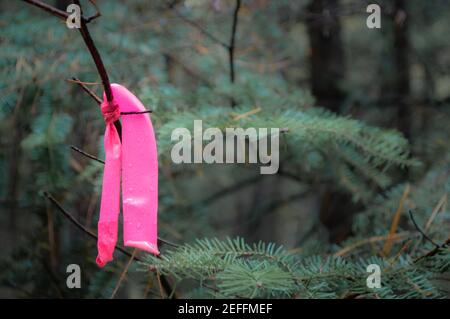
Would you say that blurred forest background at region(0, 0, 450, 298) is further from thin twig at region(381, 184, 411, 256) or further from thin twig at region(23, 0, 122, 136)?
thin twig at region(23, 0, 122, 136)

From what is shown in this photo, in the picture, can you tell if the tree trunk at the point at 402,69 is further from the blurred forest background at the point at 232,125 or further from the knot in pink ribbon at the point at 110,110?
the knot in pink ribbon at the point at 110,110

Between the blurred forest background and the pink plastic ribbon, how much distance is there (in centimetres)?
6

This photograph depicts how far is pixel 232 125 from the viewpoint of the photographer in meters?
1.05

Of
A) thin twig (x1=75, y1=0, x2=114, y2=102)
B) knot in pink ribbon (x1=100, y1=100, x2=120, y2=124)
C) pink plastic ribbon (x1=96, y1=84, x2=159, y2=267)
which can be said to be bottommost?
pink plastic ribbon (x1=96, y1=84, x2=159, y2=267)

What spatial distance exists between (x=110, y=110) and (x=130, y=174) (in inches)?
3.8

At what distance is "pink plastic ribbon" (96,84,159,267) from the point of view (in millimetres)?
770

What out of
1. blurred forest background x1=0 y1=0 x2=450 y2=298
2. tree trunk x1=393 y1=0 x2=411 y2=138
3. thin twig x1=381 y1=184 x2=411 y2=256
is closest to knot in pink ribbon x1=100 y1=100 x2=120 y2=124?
blurred forest background x1=0 y1=0 x2=450 y2=298

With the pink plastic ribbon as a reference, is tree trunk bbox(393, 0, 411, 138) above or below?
above

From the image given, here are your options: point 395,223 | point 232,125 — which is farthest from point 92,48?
point 395,223

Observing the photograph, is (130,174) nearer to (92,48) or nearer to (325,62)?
(92,48)

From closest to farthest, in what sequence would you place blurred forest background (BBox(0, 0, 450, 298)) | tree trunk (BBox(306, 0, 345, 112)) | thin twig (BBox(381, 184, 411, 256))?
1. blurred forest background (BBox(0, 0, 450, 298))
2. thin twig (BBox(381, 184, 411, 256))
3. tree trunk (BBox(306, 0, 345, 112))

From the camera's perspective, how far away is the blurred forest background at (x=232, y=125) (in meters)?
0.86

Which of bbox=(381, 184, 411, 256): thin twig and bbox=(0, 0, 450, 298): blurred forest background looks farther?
bbox=(381, 184, 411, 256): thin twig

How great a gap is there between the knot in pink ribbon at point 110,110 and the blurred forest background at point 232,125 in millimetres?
218
